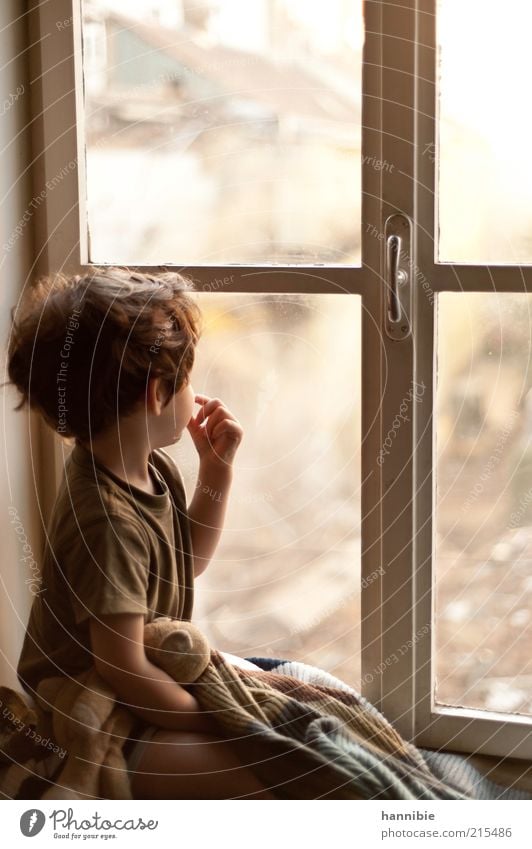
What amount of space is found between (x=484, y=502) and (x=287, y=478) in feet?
0.63

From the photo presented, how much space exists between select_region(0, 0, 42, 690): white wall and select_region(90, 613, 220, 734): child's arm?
158 millimetres

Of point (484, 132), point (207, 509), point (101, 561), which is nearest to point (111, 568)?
point (101, 561)

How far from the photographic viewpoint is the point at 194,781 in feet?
3.14

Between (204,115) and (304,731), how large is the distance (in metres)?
0.57

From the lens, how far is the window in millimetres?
964

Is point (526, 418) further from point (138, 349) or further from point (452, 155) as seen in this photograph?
point (138, 349)

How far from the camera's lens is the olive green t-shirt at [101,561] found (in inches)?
38.0

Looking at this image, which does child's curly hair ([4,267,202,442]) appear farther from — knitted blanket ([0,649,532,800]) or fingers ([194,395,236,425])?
knitted blanket ([0,649,532,800])

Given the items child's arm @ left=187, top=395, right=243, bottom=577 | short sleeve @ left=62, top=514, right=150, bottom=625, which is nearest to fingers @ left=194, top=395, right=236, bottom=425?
child's arm @ left=187, top=395, right=243, bottom=577

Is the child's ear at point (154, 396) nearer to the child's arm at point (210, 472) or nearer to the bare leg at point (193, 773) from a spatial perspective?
the child's arm at point (210, 472)

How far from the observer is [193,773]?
0.96m

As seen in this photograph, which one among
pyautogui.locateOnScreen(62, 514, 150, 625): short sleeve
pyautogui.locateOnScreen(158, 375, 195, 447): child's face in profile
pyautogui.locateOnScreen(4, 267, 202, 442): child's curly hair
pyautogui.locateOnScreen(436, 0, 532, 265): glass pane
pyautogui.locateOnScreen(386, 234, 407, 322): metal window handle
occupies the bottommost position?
pyautogui.locateOnScreen(62, 514, 150, 625): short sleeve

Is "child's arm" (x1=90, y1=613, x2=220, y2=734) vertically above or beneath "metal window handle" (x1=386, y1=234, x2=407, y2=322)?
beneath
